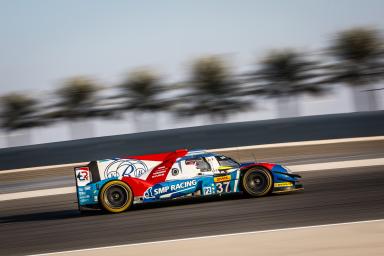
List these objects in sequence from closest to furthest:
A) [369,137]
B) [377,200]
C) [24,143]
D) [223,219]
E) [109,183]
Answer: [223,219]
[377,200]
[109,183]
[369,137]
[24,143]

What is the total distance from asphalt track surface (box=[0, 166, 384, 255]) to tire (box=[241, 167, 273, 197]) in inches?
8.7

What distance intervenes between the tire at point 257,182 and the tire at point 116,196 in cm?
233

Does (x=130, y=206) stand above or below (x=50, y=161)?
below

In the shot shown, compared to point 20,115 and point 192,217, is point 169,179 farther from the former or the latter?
point 20,115

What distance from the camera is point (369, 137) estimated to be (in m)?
20.7

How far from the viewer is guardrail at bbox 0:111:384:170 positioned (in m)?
21.0

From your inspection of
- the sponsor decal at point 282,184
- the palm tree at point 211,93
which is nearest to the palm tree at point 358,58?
the palm tree at point 211,93

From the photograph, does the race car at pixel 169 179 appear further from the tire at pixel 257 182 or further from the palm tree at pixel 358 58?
the palm tree at pixel 358 58

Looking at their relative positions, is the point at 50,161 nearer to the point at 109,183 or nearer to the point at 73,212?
the point at 73,212

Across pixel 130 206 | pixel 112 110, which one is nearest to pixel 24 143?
pixel 112 110

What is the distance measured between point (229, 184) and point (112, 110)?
18.1m

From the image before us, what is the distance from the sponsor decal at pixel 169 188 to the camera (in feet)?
39.7

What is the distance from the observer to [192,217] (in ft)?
35.6

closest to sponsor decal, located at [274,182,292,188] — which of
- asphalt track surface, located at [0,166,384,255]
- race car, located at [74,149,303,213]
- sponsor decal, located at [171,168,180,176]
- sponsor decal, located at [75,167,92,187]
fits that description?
race car, located at [74,149,303,213]
